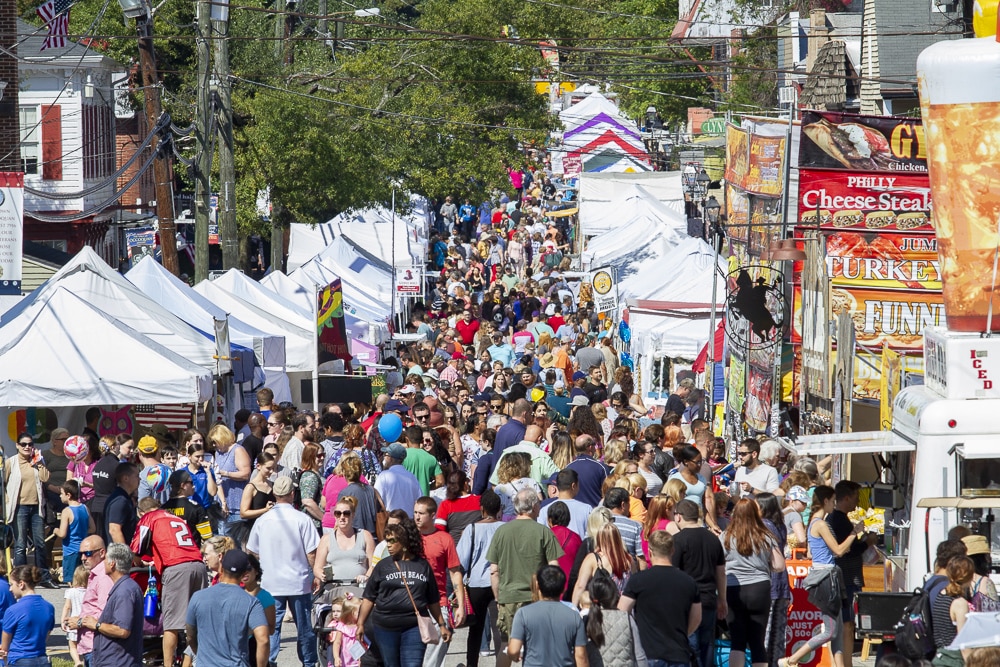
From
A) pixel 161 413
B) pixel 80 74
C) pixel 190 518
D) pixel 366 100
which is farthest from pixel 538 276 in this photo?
pixel 190 518

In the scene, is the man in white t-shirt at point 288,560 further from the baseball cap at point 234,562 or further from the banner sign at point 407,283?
the banner sign at point 407,283

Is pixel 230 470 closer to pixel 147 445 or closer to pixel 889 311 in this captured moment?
pixel 147 445

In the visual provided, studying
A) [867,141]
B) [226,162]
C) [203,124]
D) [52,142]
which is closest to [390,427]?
[867,141]

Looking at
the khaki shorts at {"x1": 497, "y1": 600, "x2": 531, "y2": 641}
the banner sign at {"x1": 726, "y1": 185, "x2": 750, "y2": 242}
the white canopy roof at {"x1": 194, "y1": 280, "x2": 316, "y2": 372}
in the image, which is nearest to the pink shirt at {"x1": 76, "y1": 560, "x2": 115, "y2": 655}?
the khaki shorts at {"x1": 497, "y1": 600, "x2": 531, "y2": 641}

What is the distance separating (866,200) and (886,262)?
2.86 ft

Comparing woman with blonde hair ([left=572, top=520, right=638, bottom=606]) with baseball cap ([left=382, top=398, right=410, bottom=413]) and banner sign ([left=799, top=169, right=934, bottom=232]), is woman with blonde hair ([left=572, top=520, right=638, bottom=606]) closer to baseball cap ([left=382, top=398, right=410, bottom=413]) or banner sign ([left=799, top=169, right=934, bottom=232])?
baseball cap ([left=382, top=398, right=410, bottom=413])

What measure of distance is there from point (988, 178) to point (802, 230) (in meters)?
6.45

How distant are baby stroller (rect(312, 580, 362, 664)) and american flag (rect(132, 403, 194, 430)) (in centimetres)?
868

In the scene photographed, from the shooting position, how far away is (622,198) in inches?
1505

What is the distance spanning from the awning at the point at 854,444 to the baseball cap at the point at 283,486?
3.67 meters

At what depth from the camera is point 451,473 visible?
10758 mm

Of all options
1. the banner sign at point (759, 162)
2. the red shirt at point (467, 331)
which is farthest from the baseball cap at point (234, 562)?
the red shirt at point (467, 331)

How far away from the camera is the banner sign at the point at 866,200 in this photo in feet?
54.0

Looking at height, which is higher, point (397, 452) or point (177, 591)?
point (397, 452)
